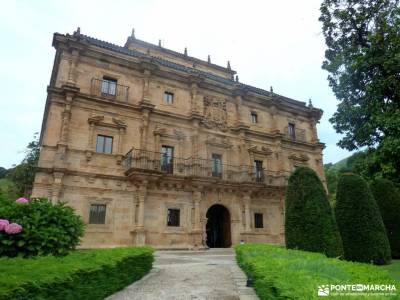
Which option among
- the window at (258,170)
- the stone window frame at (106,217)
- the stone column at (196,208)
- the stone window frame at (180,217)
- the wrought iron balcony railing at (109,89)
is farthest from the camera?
the window at (258,170)

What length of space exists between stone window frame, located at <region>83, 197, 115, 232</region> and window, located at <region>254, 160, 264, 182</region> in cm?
1142

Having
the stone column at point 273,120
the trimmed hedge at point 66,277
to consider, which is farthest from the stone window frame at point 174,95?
the trimmed hedge at point 66,277

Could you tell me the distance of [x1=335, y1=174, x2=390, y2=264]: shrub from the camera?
33.4 feet

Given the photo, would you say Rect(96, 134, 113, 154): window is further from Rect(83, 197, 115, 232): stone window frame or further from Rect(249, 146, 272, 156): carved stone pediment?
Rect(249, 146, 272, 156): carved stone pediment

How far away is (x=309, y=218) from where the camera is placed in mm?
9211

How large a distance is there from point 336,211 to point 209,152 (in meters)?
11.1

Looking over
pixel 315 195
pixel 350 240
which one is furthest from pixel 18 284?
pixel 350 240

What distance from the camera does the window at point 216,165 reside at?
68.9ft

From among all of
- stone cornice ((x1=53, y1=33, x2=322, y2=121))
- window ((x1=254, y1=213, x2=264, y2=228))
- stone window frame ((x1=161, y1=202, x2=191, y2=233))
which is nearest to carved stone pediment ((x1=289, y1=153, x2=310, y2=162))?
stone cornice ((x1=53, y1=33, x2=322, y2=121))

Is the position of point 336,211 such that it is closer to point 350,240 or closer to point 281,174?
point 350,240

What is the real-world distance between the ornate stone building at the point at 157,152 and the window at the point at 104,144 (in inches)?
2.4

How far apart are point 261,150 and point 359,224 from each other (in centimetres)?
1324

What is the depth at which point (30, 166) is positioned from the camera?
24.6 meters

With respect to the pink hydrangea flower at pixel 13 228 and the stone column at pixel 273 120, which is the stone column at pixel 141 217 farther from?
the stone column at pixel 273 120
